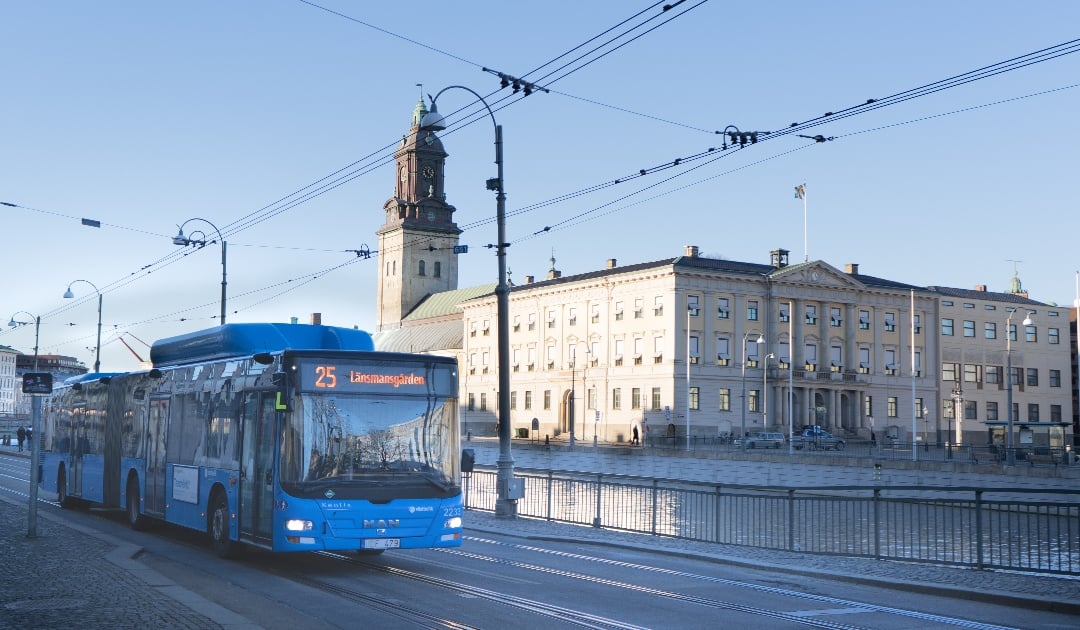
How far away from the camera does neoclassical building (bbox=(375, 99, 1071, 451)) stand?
93.9 meters

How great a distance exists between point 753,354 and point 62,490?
243 ft

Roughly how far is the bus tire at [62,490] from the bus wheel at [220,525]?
1187 centimetres

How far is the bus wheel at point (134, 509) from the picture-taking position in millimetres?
22734

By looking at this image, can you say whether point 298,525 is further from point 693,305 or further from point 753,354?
point 753,354

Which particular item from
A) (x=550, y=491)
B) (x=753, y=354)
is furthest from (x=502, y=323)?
(x=753, y=354)

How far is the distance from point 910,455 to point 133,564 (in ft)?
167

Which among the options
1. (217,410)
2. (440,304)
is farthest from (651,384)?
(217,410)

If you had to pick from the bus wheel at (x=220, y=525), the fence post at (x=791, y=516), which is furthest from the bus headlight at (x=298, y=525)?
the fence post at (x=791, y=516)

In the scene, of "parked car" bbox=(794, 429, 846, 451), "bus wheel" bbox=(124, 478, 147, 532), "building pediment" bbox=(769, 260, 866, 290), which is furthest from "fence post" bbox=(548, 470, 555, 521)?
"building pediment" bbox=(769, 260, 866, 290)

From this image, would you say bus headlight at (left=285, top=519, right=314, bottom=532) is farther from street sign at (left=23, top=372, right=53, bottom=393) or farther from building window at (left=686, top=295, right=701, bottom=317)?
building window at (left=686, top=295, right=701, bottom=317)

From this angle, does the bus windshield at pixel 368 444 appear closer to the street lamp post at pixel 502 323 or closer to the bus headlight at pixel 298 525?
the bus headlight at pixel 298 525

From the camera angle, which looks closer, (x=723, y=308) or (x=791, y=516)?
(x=791, y=516)

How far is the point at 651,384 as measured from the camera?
93.9m

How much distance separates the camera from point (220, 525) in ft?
59.3
